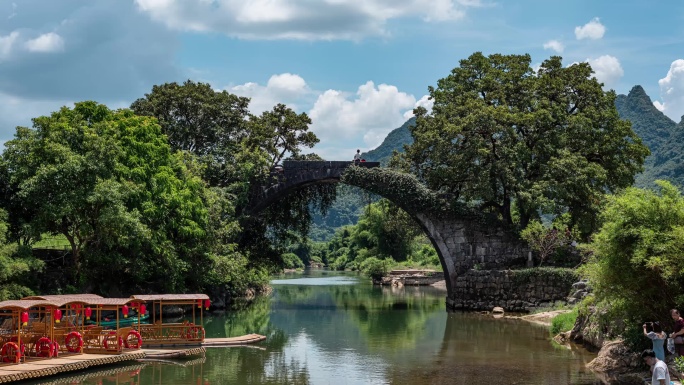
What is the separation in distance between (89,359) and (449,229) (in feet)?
66.3

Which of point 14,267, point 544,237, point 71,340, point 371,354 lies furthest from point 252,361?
point 544,237

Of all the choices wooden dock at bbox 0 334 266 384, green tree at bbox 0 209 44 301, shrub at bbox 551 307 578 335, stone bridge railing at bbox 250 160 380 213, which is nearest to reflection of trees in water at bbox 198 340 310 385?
wooden dock at bbox 0 334 266 384

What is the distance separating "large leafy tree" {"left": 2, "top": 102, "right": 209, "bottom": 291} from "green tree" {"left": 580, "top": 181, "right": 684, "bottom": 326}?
1637cm

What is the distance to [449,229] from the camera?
34.9 meters

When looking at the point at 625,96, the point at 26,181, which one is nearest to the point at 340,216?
the point at 625,96

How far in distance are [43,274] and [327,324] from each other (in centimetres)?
1085

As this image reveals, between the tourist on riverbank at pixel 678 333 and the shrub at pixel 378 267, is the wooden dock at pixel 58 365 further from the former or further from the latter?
the shrub at pixel 378 267

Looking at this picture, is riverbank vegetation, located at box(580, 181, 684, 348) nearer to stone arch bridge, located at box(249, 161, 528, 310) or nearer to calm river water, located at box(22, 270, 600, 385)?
calm river water, located at box(22, 270, 600, 385)

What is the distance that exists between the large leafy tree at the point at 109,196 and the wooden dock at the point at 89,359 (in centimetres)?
640

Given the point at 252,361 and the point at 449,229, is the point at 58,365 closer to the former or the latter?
the point at 252,361

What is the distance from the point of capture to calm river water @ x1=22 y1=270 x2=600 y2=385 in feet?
56.2

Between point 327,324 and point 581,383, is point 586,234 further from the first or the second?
point 581,383

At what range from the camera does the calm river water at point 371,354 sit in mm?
17141

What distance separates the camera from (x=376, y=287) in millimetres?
55250
